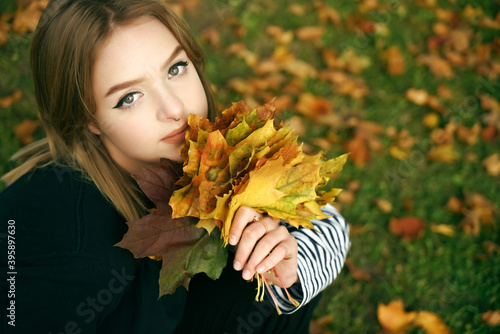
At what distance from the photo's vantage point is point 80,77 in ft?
4.31

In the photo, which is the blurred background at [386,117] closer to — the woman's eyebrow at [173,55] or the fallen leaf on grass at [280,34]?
the fallen leaf on grass at [280,34]

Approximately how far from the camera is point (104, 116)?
136cm

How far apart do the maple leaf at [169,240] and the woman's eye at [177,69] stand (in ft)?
1.04

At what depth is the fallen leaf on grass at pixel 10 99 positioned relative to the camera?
8.79 feet

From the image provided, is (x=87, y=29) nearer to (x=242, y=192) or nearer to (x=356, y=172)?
(x=242, y=192)

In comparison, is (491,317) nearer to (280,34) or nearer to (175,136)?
(175,136)

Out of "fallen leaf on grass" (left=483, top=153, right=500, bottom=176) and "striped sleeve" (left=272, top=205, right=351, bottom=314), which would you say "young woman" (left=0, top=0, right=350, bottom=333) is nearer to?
"striped sleeve" (left=272, top=205, right=351, bottom=314)

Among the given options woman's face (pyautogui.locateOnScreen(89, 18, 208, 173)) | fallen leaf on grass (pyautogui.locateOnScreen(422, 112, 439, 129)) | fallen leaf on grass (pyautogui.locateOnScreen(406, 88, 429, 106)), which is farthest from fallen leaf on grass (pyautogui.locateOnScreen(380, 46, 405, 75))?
→ woman's face (pyautogui.locateOnScreen(89, 18, 208, 173))

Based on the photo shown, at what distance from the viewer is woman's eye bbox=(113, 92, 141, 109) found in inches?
51.4

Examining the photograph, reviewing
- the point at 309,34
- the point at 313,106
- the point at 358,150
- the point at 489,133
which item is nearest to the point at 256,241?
the point at 358,150

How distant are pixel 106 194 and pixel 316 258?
0.79m

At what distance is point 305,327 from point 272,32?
2302 mm

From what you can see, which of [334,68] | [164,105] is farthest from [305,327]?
[334,68]

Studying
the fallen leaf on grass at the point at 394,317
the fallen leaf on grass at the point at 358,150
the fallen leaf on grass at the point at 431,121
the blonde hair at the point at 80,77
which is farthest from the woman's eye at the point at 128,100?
the fallen leaf on grass at the point at 431,121
